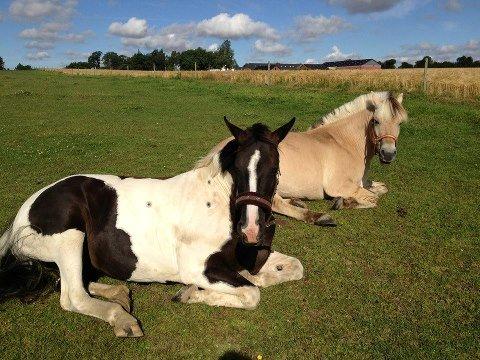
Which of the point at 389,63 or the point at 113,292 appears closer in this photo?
the point at 113,292

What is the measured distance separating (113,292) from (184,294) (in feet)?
2.83

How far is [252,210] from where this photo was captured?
366 cm

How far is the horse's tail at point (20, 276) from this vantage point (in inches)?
169

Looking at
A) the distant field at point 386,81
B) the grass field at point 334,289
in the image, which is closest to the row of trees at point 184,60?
the distant field at point 386,81

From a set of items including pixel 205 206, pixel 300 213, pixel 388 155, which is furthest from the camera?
pixel 388 155

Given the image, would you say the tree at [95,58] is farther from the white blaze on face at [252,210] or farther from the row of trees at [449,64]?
the white blaze on face at [252,210]

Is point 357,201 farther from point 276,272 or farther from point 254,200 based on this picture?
point 254,200

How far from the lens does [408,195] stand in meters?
8.16

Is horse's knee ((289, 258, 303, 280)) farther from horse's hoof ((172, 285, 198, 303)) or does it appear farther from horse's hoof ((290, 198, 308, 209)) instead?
horse's hoof ((290, 198, 308, 209))

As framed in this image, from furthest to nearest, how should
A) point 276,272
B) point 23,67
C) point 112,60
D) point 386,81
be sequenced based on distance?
point 112,60
point 23,67
point 386,81
point 276,272

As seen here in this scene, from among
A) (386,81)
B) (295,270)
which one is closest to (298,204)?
(295,270)

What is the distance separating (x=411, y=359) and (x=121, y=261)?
120 inches

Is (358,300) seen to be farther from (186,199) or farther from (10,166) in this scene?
(10,166)

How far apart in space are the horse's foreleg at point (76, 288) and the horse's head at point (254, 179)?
151cm
